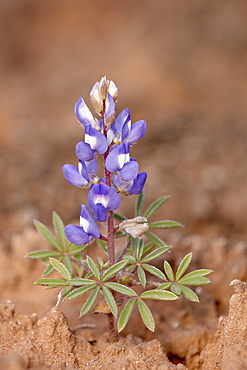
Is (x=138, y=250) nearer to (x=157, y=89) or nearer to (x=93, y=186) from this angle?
(x=93, y=186)

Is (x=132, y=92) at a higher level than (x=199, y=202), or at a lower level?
higher

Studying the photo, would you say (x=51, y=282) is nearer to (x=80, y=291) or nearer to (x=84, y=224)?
(x=80, y=291)

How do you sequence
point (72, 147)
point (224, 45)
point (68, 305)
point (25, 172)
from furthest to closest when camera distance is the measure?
point (224, 45), point (72, 147), point (25, 172), point (68, 305)

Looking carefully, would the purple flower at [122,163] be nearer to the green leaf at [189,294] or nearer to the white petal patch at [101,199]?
the white petal patch at [101,199]

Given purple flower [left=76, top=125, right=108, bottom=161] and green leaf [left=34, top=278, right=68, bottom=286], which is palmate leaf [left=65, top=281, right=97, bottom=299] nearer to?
green leaf [left=34, top=278, right=68, bottom=286]

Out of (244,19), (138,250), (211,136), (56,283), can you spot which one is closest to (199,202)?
(211,136)

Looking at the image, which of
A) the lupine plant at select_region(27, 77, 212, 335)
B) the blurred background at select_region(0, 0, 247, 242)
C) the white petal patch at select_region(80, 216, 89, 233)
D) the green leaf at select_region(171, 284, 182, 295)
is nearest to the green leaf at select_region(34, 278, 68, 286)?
the lupine plant at select_region(27, 77, 212, 335)
